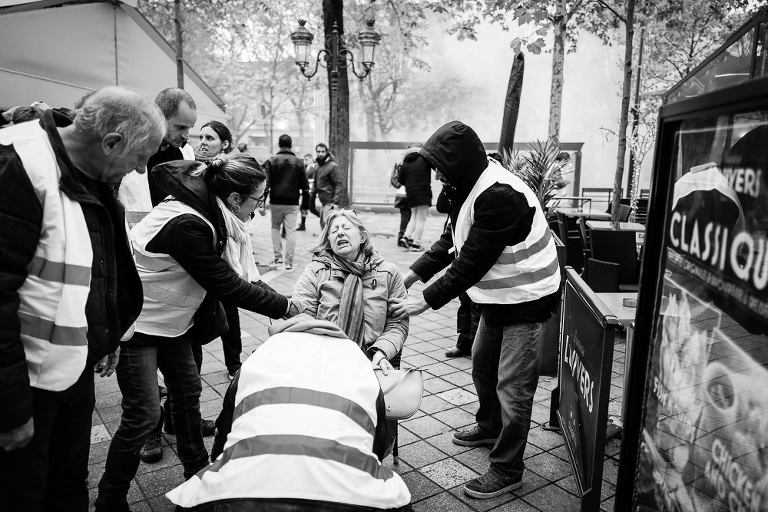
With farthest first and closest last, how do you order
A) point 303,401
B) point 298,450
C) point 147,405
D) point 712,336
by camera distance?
1. point 147,405
2. point 303,401
3. point 298,450
4. point 712,336

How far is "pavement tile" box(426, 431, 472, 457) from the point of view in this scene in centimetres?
375

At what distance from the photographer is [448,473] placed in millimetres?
3469

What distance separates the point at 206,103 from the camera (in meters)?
9.66

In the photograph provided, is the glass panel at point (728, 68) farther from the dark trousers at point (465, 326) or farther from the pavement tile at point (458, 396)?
the pavement tile at point (458, 396)

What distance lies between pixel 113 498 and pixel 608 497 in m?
2.46

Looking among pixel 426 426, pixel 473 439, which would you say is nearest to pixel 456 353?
pixel 426 426

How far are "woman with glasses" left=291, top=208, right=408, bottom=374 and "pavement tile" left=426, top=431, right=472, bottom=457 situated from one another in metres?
0.93

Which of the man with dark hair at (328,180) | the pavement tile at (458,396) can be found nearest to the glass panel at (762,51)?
the pavement tile at (458,396)

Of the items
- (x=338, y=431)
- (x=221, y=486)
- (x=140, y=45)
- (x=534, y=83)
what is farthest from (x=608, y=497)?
(x=534, y=83)

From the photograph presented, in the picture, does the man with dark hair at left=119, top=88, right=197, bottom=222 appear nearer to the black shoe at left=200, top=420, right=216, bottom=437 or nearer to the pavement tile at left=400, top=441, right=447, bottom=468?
the black shoe at left=200, top=420, right=216, bottom=437

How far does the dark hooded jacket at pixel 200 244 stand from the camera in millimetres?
2771

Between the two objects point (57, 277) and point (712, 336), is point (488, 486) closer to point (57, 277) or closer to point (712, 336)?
point (712, 336)

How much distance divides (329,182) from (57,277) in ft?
29.8

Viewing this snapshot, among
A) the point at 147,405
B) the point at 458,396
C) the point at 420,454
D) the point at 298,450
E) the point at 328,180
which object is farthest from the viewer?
the point at 328,180
